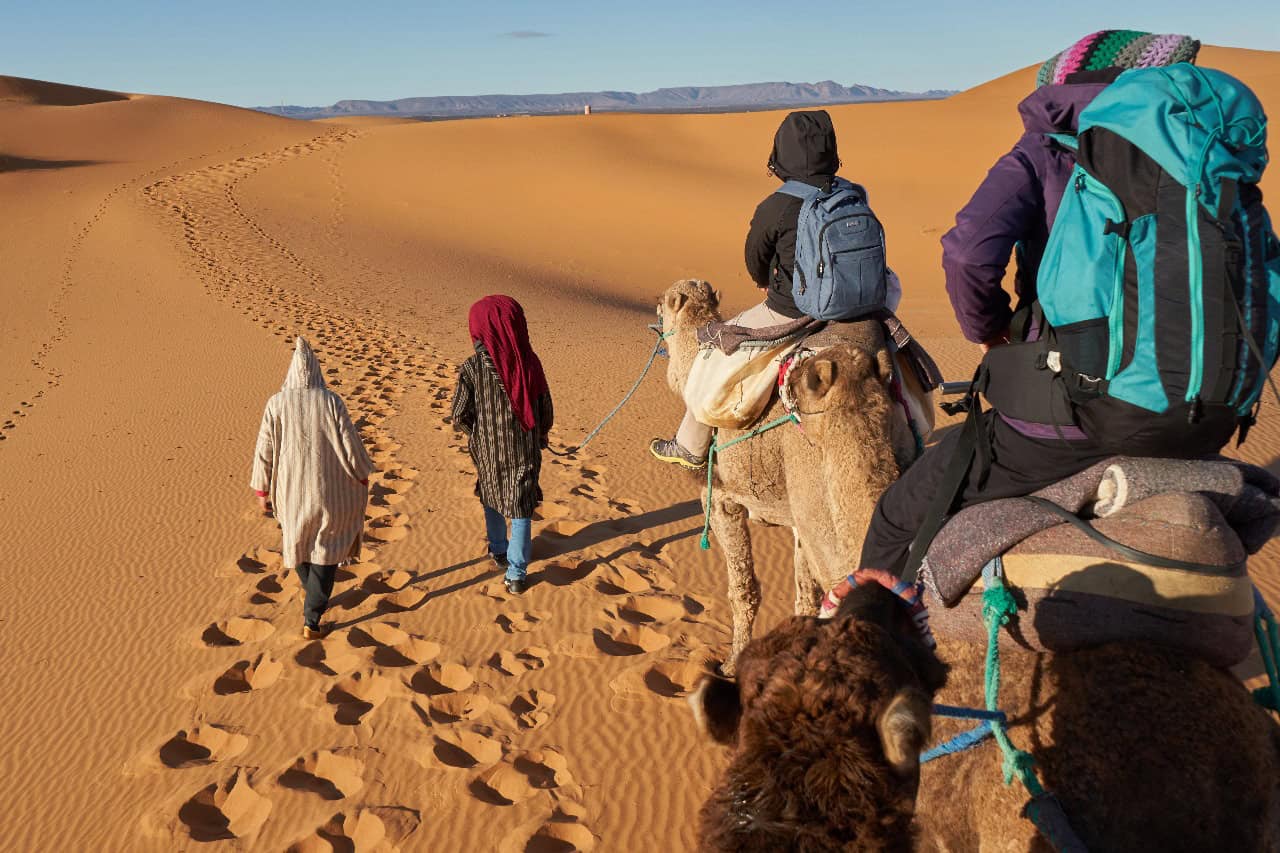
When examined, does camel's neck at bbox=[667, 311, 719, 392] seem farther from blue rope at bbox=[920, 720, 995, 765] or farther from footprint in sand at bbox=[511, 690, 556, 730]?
blue rope at bbox=[920, 720, 995, 765]

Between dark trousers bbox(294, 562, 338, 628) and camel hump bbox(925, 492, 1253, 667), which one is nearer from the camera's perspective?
camel hump bbox(925, 492, 1253, 667)

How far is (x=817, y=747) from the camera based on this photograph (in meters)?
1.48

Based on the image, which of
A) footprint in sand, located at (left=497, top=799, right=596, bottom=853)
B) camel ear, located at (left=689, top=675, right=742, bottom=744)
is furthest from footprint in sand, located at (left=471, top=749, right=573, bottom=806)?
camel ear, located at (left=689, top=675, right=742, bottom=744)

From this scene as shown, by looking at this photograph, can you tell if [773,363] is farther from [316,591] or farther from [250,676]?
[250,676]

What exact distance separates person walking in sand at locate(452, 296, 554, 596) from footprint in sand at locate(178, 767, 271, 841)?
7.75 feet

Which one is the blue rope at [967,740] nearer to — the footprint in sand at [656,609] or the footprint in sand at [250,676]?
the footprint in sand at [656,609]

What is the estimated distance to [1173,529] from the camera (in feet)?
6.19

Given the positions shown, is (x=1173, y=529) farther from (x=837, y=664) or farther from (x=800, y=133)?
(x=800, y=133)

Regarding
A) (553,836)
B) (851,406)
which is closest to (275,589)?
(553,836)

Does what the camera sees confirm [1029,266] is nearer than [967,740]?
No

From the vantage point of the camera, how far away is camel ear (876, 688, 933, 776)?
1.45m

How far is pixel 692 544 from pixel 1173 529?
5354 mm

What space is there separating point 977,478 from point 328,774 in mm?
3739

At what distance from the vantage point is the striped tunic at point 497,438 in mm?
6078
